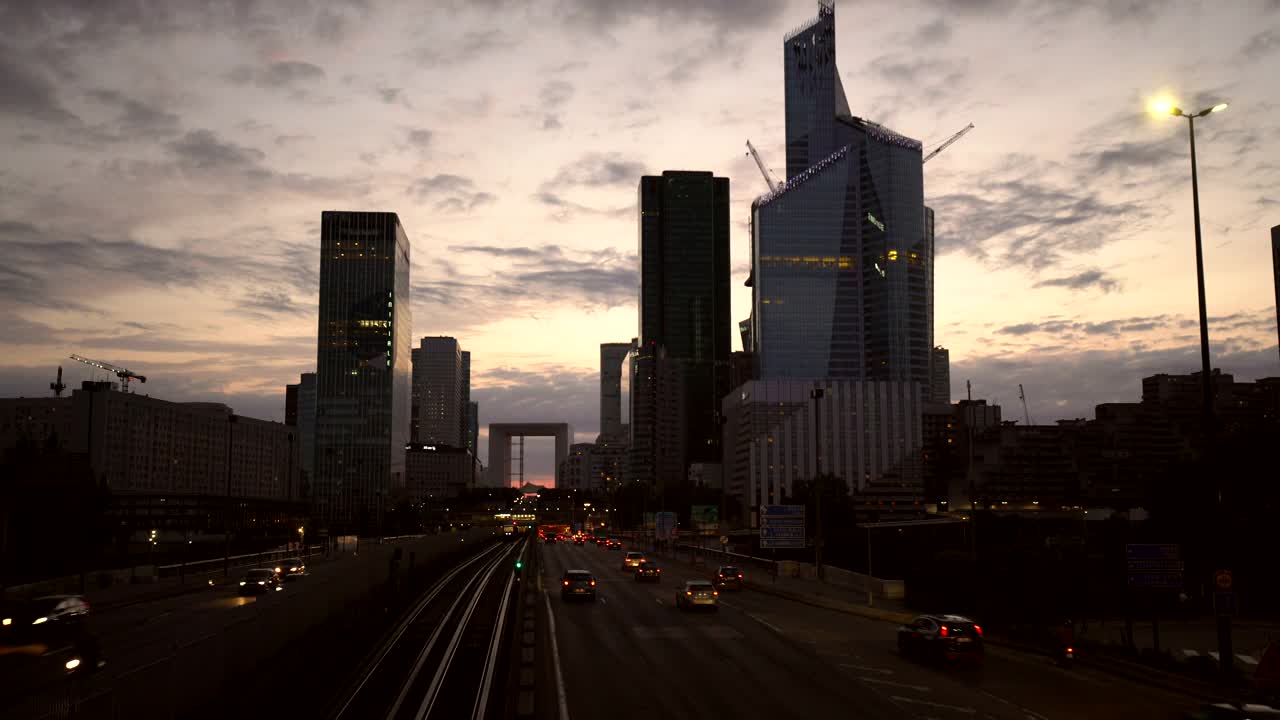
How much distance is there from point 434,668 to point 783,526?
4581 centimetres

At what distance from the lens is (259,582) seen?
59562 millimetres

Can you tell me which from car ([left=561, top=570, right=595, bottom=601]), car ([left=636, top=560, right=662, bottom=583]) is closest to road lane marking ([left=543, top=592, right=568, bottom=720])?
car ([left=561, top=570, right=595, bottom=601])

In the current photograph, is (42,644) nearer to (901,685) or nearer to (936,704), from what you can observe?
(936,704)

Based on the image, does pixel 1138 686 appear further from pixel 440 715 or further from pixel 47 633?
pixel 47 633

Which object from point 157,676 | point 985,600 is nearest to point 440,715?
point 157,676

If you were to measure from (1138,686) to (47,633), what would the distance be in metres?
30.0

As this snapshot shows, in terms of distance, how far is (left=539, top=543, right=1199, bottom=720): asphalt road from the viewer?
2555 centimetres

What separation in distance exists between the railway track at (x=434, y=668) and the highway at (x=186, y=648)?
2.23 m

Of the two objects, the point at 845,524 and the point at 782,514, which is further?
the point at 845,524

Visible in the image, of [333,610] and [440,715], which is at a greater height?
[333,610]

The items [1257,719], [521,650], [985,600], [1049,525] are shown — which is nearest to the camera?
[1257,719]

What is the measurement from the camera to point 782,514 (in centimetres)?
7538

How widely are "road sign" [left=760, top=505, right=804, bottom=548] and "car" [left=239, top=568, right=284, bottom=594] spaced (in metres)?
33.8

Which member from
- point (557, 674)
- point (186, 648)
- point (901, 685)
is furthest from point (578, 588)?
point (186, 648)
